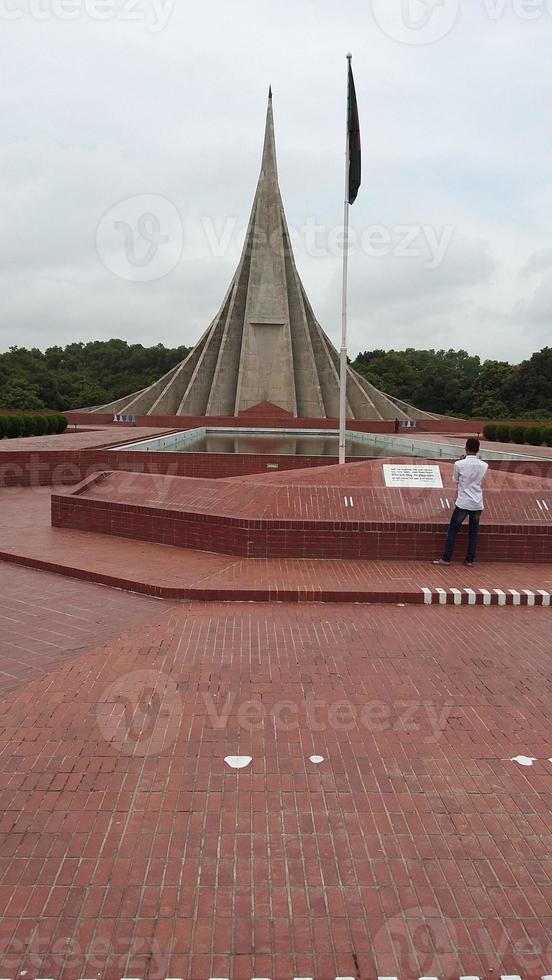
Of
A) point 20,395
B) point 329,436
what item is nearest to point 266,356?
point 329,436

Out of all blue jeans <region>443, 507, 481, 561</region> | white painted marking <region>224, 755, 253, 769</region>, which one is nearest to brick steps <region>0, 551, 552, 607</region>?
blue jeans <region>443, 507, 481, 561</region>

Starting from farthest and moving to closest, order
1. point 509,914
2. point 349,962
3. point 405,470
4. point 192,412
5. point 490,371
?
1. point 490,371
2. point 192,412
3. point 405,470
4. point 509,914
5. point 349,962

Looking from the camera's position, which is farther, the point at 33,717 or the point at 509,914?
the point at 33,717

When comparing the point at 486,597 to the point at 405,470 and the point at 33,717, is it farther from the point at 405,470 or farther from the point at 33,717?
the point at 33,717

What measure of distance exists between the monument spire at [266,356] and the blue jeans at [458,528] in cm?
1970

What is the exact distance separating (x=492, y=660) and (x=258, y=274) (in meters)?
26.1

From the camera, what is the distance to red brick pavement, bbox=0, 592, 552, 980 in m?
1.66

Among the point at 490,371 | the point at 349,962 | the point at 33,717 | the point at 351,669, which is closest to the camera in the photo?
the point at 349,962

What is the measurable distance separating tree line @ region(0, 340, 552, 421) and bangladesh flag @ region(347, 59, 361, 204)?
963 inches

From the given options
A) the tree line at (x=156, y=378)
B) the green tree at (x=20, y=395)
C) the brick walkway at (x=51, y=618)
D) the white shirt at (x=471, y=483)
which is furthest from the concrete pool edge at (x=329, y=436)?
the tree line at (x=156, y=378)

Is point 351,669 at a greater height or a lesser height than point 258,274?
lesser

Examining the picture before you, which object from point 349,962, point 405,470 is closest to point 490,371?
point 405,470

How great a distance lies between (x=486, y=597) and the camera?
4.52 meters

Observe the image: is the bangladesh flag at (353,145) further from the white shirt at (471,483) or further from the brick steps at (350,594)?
the brick steps at (350,594)
